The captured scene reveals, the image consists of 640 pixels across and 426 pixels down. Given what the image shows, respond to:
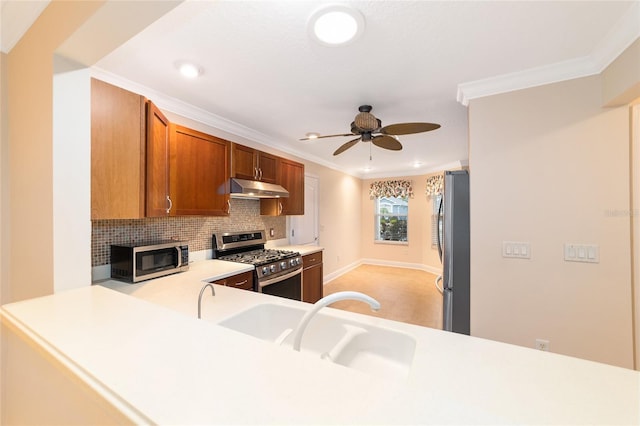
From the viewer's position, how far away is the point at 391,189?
638 cm

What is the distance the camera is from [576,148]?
1.84 metres

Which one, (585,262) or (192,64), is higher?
(192,64)

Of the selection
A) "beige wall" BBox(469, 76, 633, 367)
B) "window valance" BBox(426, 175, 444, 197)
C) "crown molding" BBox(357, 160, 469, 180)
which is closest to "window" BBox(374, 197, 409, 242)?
"crown molding" BBox(357, 160, 469, 180)

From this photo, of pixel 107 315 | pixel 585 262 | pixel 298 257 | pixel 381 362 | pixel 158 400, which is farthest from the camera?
pixel 298 257

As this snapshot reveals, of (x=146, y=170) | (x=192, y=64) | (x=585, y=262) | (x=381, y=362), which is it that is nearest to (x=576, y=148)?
(x=585, y=262)

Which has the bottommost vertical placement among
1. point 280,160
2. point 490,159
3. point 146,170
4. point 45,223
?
point 45,223

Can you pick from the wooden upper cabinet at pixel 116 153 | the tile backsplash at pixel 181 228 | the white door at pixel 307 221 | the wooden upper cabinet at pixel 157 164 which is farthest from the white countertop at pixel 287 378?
the white door at pixel 307 221

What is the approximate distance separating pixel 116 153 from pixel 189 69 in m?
0.81

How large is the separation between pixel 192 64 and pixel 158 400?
206 cm

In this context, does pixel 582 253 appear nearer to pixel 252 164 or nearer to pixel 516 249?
pixel 516 249

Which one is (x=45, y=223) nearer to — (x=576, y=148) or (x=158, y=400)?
(x=158, y=400)

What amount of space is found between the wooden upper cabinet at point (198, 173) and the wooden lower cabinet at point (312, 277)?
4.40ft

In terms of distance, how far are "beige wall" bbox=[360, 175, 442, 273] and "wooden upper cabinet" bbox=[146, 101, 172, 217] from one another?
534 cm

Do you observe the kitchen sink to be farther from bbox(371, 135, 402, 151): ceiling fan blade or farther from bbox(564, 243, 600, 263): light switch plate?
bbox(371, 135, 402, 151): ceiling fan blade
